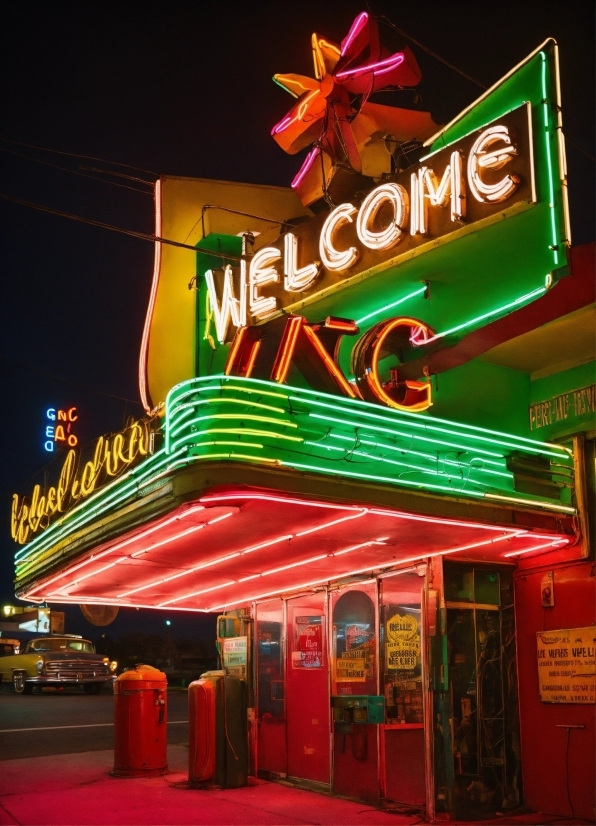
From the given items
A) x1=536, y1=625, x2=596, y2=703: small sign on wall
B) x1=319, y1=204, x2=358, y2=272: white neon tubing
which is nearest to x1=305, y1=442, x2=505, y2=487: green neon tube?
x1=536, y1=625, x2=596, y2=703: small sign on wall

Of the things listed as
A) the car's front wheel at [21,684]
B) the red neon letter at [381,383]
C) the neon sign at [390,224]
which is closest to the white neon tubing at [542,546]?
the red neon letter at [381,383]

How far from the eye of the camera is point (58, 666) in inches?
1090

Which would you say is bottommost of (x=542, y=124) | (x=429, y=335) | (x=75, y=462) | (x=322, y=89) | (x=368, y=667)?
(x=368, y=667)

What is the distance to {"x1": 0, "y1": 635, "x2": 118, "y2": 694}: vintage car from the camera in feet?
90.7

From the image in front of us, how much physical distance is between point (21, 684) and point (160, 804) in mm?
19420

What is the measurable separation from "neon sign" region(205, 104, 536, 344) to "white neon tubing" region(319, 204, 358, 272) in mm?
12

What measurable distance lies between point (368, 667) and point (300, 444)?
415 cm

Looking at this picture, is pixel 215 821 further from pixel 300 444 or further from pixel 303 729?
pixel 300 444

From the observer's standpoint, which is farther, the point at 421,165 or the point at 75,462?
the point at 75,462

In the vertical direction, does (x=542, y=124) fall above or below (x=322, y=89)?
below

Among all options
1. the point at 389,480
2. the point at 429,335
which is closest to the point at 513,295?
the point at 429,335

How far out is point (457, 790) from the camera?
985 centimetres

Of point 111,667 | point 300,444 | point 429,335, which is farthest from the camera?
point 111,667

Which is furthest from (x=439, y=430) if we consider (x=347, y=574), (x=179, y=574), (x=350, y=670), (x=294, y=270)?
(x=179, y=574)
